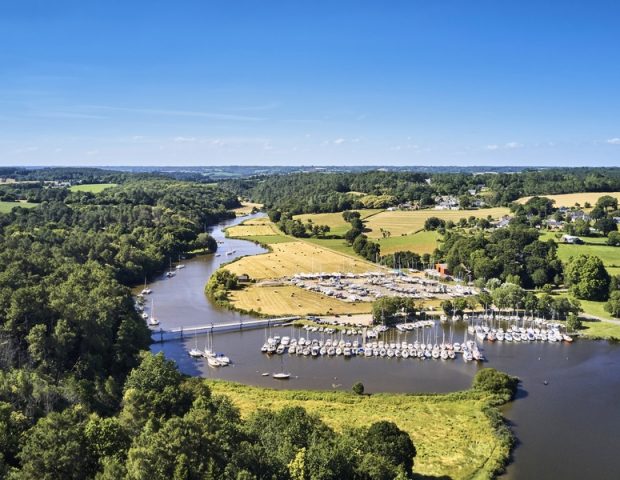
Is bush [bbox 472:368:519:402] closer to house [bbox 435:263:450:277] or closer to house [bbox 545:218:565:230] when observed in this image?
house [bbox 435:263:450:277]

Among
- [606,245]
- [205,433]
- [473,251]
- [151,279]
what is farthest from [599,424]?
[151,279]

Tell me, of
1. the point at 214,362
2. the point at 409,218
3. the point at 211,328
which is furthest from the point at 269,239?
the point at 214,362

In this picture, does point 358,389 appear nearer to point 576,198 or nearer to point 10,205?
point 10,205

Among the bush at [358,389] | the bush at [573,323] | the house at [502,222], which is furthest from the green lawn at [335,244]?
the bush at [358,389]

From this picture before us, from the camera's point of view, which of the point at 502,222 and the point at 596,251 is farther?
the point at 502,222

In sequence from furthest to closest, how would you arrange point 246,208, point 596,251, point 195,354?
point 246,208, point 596,251, point 195,354

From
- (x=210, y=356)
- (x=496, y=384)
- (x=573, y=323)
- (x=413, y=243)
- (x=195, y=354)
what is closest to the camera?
(x=496, y=384)
